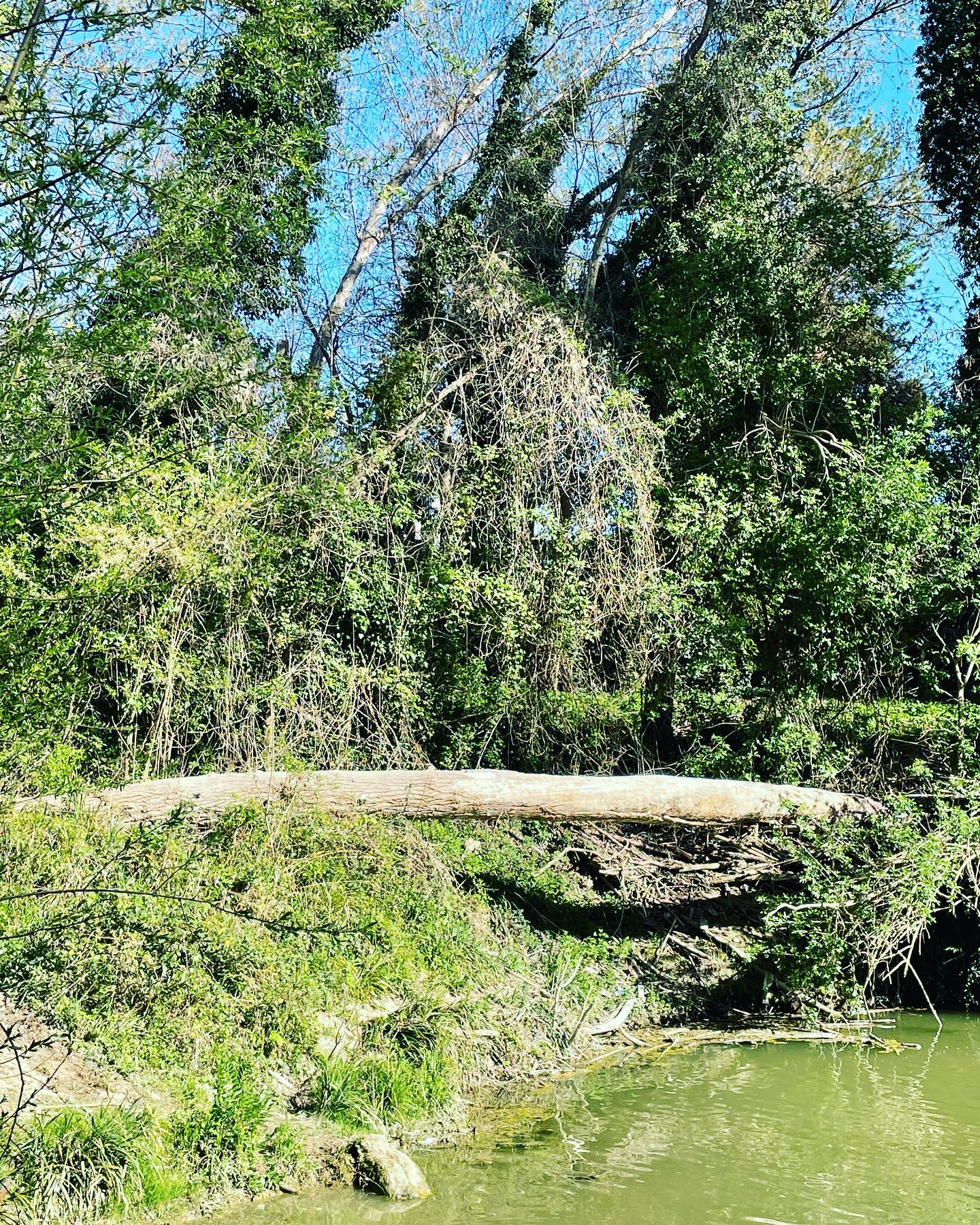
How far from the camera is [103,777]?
369 inches

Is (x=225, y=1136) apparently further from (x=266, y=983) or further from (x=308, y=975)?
(x=308, y=975)

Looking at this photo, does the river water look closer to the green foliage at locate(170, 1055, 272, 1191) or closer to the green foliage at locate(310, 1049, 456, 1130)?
the green foliage at locate(170, 1055, 272, 1191)

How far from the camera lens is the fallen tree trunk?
8.62 meters

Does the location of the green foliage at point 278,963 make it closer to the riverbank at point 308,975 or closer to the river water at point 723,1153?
the riverbank at point 308,975

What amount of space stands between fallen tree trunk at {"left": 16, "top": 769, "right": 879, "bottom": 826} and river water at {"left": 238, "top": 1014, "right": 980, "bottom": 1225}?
6.81 ft

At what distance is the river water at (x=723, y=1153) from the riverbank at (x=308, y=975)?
49 centimetres

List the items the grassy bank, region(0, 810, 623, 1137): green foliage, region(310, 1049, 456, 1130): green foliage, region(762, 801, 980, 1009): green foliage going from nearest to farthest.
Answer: the grassy bank
region(0, 810, 623, 1137): green foliage
region(310, 1049, 456, 1130): green foliage
region(762, 801, 980, 1009): green foliage

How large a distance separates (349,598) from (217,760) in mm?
2209

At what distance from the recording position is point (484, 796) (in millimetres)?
9156

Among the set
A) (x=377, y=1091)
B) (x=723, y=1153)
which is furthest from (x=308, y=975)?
(x=723, y=1153)

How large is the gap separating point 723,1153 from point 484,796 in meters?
3.54

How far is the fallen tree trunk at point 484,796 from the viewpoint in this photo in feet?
28.3

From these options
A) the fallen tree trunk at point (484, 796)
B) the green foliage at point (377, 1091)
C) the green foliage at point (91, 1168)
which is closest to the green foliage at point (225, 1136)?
the green foliage at point (91, 1168)

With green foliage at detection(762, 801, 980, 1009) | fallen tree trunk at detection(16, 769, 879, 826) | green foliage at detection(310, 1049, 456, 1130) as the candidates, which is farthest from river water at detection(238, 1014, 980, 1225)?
fallen tree trunk at detection(16, 769, 879, 826)
